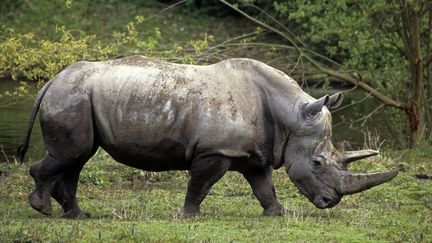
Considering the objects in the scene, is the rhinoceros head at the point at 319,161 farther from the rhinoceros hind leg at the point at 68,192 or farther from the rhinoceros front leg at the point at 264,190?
the rhinoceros hind leg at the point at 68,192

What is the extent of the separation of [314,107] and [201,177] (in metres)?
1.49

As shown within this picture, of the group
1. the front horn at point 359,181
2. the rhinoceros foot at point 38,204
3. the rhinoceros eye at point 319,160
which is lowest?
the rhinoceros foot at point 38,204

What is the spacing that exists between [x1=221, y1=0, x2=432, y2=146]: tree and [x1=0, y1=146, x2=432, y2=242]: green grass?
4.75 m

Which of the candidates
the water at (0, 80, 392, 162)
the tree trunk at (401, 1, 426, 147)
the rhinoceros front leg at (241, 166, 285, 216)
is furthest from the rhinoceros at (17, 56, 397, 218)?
the tree trunk at (401, 1, 426, 147)

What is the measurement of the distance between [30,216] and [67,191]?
1.66 ft

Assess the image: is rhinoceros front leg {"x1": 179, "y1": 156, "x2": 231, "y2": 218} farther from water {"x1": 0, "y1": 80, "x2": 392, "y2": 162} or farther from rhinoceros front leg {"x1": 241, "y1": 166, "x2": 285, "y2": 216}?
water {"x1": 0, "y1": 80, "x2": 392, "y2": 162}

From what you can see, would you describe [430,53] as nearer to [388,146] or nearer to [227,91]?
[388,146]

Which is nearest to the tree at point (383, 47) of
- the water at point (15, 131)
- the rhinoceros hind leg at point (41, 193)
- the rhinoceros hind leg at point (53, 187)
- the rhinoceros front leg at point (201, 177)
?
the water at point (15, 131)

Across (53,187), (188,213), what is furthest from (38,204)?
(188,213)

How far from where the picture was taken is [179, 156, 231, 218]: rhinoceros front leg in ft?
38.6

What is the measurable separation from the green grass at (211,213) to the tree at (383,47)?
15.6 ft

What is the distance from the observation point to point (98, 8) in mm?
42469

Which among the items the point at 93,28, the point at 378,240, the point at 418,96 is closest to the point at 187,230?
the point at 378,240

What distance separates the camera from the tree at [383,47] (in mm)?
21828
